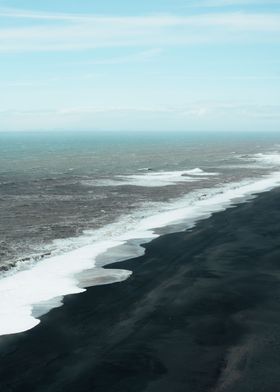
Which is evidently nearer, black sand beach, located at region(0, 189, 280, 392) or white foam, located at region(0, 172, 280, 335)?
black sand beach, located at region(0, 189, 280, 392)

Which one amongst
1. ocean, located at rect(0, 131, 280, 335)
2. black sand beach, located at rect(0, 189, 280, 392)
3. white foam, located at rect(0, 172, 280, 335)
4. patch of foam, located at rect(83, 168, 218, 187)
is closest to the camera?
black sand beach, located at rect(0, 189, 280, 392)

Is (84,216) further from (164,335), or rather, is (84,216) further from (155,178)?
(155,178)

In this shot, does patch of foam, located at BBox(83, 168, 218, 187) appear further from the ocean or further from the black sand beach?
the black sand beach

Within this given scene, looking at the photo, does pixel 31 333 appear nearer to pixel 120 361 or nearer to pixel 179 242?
pixel 120 361

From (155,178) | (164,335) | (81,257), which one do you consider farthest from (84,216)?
(155,178)

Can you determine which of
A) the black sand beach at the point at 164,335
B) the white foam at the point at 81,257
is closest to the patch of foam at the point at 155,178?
the white foam at the point at 81,257

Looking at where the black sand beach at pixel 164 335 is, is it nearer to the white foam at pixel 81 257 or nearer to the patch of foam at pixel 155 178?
the white foam at pixel 81 257

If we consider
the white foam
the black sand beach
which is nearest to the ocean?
the white foam
